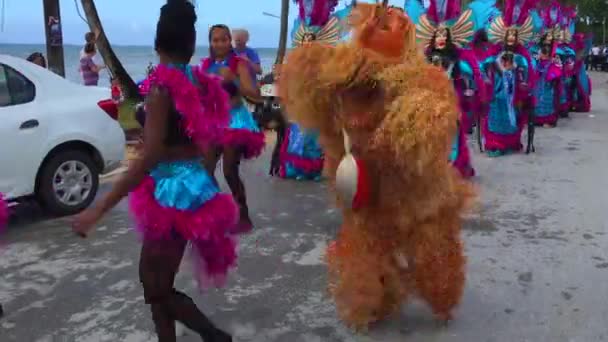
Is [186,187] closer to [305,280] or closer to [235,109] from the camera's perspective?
[305,280]

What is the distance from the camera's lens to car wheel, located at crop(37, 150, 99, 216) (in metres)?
5.81

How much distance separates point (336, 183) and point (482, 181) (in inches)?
182

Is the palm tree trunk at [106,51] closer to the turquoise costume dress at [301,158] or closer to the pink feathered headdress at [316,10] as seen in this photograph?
the turquoise costume dress at [301,158]

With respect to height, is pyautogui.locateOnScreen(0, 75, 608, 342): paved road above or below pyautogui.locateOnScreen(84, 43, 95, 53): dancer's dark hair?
below

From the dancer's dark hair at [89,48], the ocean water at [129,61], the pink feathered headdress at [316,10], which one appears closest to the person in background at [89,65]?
the dancer's dark hair at [89,48]

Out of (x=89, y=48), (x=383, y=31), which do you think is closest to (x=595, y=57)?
(x=89, y=48)

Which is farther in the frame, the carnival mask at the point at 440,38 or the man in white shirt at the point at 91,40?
the man in white shirt at the point at 91,40

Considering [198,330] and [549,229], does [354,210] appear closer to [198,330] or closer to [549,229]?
[198,330]

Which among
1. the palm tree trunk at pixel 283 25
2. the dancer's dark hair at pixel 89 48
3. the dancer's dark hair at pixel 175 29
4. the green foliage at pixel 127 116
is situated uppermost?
the palm tree trunk at pixel 283 25

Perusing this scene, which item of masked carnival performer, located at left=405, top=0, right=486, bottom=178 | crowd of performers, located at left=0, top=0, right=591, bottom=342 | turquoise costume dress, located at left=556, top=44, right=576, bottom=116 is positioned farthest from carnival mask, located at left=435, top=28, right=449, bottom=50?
turquoise costume dress, located at left=556, top=44, right=576, bottom=116

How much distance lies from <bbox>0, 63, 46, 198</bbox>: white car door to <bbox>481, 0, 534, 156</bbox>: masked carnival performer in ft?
19.3

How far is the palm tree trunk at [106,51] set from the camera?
38.7ft

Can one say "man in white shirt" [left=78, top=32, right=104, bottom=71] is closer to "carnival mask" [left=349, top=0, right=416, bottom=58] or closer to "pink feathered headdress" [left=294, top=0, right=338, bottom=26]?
"pink feathered headdress" [left=294, top=0, right=338, bottom=26]

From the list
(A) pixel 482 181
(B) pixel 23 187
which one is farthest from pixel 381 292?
(A) pixel 482 181
